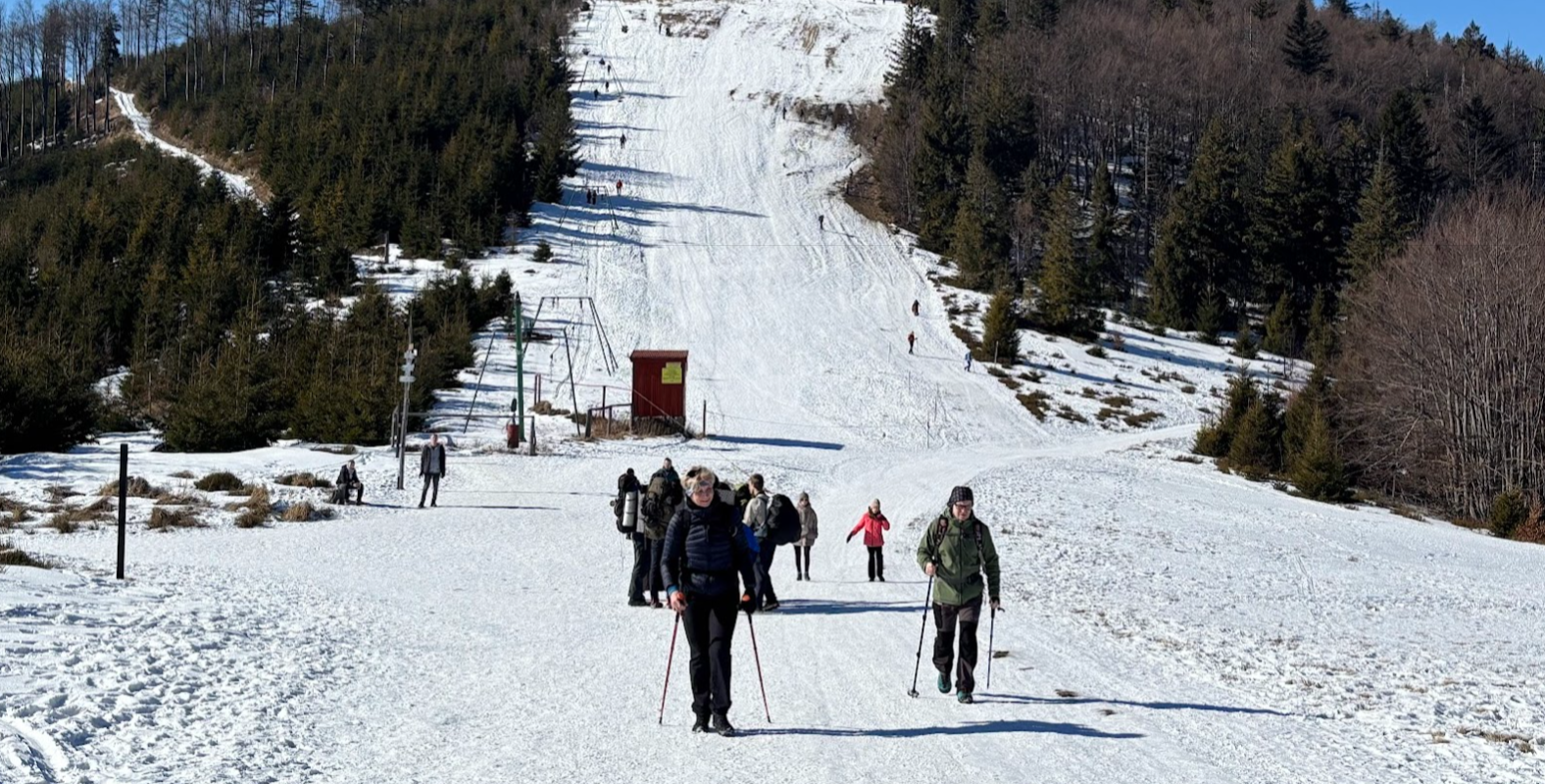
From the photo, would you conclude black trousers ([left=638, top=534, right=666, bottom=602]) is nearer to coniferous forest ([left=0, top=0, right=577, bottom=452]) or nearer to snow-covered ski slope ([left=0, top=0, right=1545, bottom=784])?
snow-covered ski slope ([left=0, top=0, right=1545, bottom=784])

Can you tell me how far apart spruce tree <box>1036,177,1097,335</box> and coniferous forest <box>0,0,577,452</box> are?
94.4 ft

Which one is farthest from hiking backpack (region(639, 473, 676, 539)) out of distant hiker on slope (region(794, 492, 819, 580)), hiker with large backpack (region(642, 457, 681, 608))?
distant hiker on slope (region(794, 492, 819, 580))

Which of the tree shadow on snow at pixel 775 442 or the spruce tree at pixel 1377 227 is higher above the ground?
the spruce tree at pixel 1377 227

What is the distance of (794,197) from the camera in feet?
271

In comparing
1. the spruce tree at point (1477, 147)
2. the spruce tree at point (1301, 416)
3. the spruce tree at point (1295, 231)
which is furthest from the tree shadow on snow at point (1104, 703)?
the spruce tree at point (1477, 147)

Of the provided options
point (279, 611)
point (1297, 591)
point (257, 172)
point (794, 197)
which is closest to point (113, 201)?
point (257, 172)

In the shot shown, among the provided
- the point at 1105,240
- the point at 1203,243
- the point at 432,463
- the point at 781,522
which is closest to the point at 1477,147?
the point at 1203,243

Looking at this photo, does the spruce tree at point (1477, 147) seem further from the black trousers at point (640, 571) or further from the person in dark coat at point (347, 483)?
the black trousers at point (640, 571)

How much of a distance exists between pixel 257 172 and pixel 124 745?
266 feet

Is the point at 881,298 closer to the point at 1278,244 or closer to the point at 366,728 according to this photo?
the point at 1278,244

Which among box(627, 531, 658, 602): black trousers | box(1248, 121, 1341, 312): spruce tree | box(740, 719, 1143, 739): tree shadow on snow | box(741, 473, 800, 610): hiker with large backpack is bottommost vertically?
box(627, 531, 658, 602): black trousers

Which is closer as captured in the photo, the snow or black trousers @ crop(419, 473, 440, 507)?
black trousers @ crop(419, 473, 440, 507)

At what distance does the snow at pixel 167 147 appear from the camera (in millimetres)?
75312

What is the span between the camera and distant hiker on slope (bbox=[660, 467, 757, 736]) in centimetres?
788
